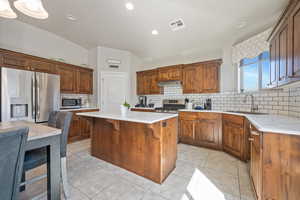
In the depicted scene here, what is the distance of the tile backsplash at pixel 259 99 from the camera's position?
1.84 metres

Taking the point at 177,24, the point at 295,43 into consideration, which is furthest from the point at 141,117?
the point at 177,24

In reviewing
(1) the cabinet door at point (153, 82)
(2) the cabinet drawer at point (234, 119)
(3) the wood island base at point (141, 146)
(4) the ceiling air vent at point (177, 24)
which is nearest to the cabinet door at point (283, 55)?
(2) the cabinet drawer at point (234, 119)

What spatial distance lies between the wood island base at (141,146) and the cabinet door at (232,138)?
1.33m


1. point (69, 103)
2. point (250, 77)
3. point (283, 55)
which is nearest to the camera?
point (283, 55)

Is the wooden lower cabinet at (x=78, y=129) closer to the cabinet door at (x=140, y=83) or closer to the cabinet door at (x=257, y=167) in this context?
the cabinet door at (x=140, y=83)

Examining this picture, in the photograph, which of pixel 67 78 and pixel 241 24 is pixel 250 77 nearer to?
pixel 241 24

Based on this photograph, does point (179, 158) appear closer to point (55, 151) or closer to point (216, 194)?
point (216, 194)

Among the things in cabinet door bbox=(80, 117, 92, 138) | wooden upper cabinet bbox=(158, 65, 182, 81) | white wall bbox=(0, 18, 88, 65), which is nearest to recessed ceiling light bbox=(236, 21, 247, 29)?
wooden upper cabinet bbox=(158, 65, 182, 81)

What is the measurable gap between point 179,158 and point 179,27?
2914 mm

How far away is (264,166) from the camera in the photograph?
116 centimetres

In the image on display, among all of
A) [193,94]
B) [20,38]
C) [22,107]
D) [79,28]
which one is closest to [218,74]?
[193,94]

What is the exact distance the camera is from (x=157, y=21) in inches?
105

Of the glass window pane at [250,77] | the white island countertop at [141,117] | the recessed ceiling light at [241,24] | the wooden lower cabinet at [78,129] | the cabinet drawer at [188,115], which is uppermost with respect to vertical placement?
the recessed ceiling light at [241,24]

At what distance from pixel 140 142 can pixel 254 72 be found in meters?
3.03
